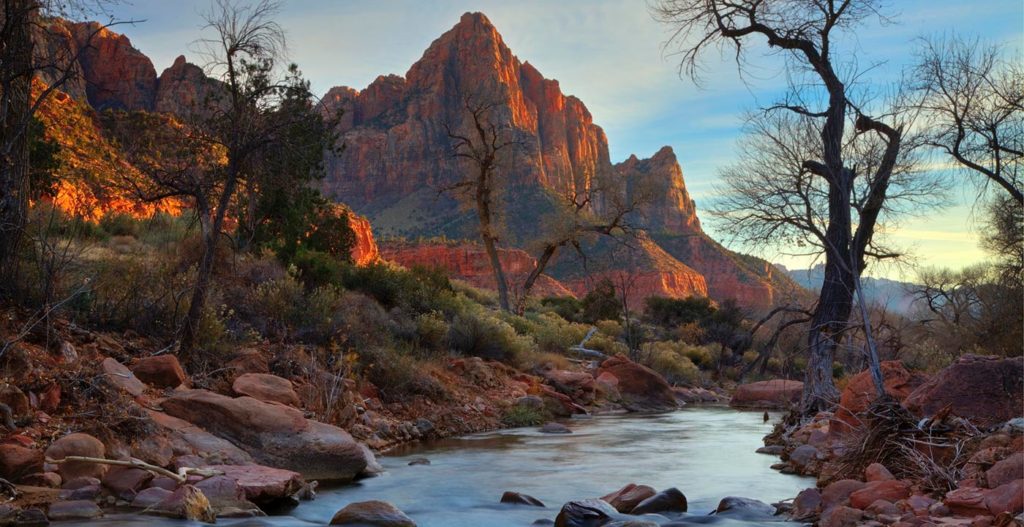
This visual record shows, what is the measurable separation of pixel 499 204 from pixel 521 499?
81.0 ft

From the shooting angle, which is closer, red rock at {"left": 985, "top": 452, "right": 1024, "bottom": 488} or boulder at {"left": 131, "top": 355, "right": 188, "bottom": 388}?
red rock at {"left": 985, "top": 452, "right": 1024, "bottom": 488}

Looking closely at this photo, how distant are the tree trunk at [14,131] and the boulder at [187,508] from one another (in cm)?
450

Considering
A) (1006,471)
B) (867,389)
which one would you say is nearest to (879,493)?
(1006,471)

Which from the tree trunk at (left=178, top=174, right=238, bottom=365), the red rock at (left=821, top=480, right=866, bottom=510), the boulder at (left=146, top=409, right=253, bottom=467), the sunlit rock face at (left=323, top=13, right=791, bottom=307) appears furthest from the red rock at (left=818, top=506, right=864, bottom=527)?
the sunlit rock face at (left=323, top=13, right=791, bottom=307)

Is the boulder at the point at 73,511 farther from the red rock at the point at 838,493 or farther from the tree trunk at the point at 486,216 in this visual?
the tree trunk at the point at 486,216

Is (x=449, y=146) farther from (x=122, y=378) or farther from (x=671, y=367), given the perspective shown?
(x=122, y=378)

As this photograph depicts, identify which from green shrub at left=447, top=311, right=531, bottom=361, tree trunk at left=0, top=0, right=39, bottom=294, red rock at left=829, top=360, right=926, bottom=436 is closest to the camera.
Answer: tree trunk at left=0, top=0, right=39, bottom=294

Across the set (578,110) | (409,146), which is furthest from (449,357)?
(578,110)

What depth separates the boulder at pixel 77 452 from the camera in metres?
6.32

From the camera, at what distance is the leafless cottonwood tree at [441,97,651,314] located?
29469 mm

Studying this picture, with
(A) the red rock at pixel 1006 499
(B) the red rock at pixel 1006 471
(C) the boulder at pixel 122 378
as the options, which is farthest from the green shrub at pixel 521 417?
(A) the red rock at pixel 1006 499

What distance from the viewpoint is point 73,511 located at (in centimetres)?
569

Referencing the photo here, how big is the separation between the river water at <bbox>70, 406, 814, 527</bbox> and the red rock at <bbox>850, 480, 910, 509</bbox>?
3.67ft

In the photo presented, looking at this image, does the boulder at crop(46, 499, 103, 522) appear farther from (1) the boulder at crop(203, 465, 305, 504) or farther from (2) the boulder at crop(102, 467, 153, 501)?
(1) the boulder at crop(203, 465, 305, 504)
